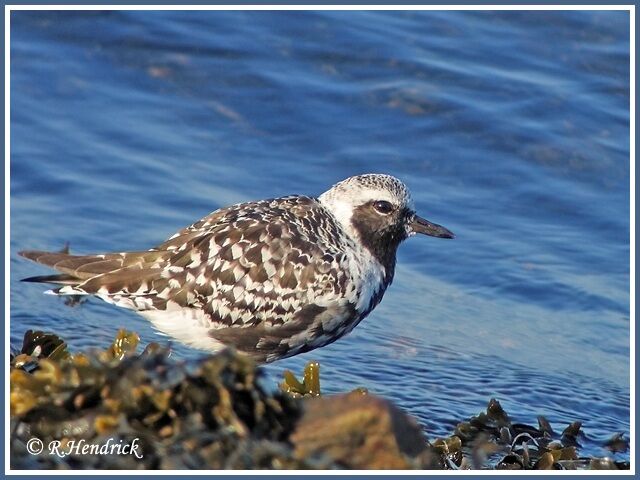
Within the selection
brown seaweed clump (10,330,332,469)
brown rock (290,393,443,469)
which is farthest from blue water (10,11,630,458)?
brown seaweed clump (10,330,332,469)

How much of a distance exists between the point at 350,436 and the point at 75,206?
6349mm

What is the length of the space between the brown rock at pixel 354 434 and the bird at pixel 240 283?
2.12 meters

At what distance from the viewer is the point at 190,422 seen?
4.58m

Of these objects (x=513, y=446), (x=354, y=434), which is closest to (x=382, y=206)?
(x=513, y=446)

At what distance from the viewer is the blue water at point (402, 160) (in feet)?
27.5

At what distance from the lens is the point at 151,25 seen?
1341cm

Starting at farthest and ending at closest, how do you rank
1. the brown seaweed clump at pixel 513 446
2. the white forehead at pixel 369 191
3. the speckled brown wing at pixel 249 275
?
the white forehead at pixel 369 191 → the speckled brown wing at pixel 249 275 → the brown seaweed clump at pixel 513 446

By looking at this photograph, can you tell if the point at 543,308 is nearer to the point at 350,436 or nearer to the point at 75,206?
→ the point at 75,206

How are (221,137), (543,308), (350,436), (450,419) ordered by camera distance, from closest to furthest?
(350,436) → (450,419) → (543,308) → (221,137)

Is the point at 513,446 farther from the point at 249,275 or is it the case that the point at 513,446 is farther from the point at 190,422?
the point at 190,422

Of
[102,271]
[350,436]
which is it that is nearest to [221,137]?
[102,271]

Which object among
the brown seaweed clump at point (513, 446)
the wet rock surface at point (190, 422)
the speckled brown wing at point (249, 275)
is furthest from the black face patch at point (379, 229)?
the wet rock surface at point (190, 422)

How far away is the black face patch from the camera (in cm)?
733

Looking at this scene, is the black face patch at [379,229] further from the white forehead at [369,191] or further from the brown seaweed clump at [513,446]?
the brown seaweed clump at [513,446]
